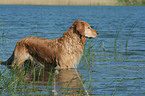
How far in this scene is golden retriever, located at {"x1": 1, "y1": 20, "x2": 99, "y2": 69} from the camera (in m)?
9.05

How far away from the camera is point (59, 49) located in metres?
9.09

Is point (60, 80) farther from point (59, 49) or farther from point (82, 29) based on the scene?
point (82, 29)

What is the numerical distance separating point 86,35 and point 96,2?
12197cm

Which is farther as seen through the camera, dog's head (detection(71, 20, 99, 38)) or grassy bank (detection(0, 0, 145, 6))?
grassy bank (detection(0, 0, 145, 6))

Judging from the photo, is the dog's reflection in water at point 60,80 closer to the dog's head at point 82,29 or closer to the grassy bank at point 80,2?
the dog's head at point 82,29

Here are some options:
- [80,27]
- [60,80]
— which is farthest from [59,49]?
[60,80]

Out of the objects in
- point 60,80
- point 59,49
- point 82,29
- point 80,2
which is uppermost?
point 82,29

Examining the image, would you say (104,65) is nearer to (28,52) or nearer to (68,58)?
(68,58)

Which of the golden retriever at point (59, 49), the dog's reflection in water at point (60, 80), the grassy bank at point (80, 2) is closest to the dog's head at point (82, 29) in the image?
the golden retriever at point (59, 49)

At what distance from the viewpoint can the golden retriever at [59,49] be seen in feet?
29.7

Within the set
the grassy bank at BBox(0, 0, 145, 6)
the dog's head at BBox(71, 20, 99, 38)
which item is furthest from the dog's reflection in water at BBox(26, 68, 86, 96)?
the grassy bank at BBox(0, 0, 145, 6)

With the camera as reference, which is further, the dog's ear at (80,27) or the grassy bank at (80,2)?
the grassy bank at (80,2)

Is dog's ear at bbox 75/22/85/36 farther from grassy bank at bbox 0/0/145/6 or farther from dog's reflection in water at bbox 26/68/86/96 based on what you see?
grassy bank at bbox 0/0/145/6

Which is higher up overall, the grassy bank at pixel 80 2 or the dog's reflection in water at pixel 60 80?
the dog's reflection in water at pixel 60 80
